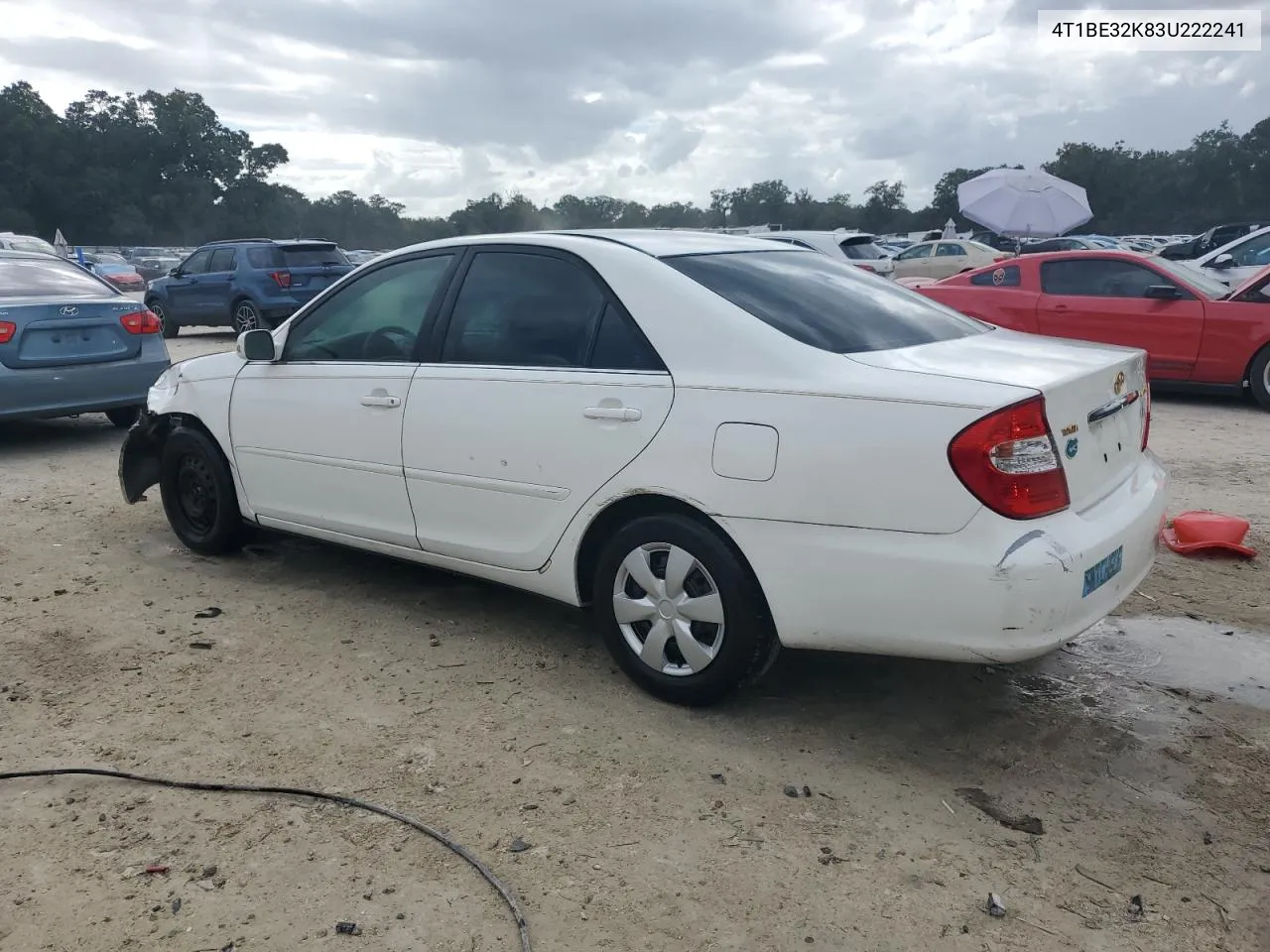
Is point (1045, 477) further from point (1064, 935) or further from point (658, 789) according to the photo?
point (658, 789)

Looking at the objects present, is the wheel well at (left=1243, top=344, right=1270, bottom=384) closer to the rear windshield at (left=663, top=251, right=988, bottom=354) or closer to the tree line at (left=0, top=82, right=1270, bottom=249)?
the rear windshield at (left=663, top=251, right=988, bottom=354)

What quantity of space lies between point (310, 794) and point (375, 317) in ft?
7.02

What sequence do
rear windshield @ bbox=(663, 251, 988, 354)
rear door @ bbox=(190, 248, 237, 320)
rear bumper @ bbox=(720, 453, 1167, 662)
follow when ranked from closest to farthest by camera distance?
rear bumper @ bbox=(720, 453, 1167, 662) → rear windshield @ bbox=(663, 251, 988, 354) → rear door @ bbox=(190, 248, 237, 320)

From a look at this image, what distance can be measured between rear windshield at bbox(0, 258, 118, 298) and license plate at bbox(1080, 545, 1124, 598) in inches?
298

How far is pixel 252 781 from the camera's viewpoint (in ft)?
10.3

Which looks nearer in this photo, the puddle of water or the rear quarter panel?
the puddle of water

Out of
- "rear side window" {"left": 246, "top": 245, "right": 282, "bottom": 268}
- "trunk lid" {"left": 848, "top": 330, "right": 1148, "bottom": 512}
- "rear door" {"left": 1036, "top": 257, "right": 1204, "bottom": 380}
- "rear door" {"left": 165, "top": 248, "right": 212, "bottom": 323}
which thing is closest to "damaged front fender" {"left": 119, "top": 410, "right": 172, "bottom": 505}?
"trunk lid" {"left": 848, "top": 330, "right": 1148, "bottom": 512}

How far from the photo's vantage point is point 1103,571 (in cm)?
306

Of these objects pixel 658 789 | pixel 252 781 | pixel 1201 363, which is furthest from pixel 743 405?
pixel 1201 363

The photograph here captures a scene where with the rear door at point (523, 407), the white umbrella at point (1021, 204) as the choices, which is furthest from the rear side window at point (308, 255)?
the rear door at point (523, 407)

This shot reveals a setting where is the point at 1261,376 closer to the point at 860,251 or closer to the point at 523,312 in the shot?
the point at 523,312

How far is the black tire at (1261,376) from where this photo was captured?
9.09 meters

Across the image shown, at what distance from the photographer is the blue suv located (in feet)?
51.8

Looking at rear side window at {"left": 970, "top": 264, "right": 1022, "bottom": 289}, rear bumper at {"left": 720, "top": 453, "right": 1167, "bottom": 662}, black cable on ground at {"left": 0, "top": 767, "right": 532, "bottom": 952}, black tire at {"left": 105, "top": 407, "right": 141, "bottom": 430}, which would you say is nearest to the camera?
black cable on ground at {"left": 0, "top": 767, "right": 532, "bottom": 952}
